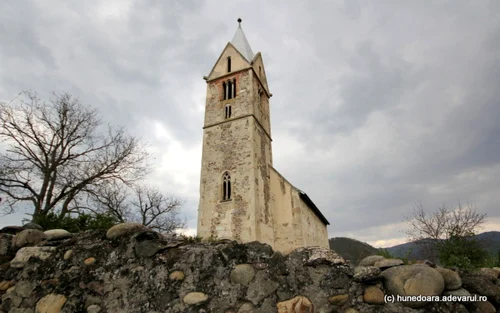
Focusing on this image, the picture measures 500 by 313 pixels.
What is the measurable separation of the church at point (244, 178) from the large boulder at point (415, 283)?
12389 mm

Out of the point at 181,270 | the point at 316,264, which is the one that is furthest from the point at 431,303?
the point at 181,270

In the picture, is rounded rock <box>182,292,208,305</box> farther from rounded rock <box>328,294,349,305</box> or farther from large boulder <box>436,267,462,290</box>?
large boulder <box>436,267,462,290</box>

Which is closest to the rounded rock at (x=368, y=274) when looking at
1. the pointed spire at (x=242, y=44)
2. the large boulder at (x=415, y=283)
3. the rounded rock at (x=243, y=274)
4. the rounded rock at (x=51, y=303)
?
the large boulder at (x=415, y=283)

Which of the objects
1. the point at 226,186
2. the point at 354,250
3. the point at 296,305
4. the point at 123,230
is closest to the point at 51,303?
the point at 123,230

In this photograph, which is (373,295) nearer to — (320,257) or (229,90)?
(320,257)

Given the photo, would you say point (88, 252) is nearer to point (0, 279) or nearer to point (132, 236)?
point (132, 236)

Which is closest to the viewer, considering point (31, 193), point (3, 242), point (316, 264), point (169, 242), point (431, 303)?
point (431, 303)

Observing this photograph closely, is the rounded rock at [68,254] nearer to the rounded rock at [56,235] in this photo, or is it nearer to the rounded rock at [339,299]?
the rounded rock at [56,235]

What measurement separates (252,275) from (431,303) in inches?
65.9

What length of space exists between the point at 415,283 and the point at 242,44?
23.7 metres

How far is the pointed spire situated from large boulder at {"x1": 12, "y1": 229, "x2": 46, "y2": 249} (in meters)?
19.6

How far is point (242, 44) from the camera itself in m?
23.5

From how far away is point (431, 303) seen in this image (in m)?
2.43

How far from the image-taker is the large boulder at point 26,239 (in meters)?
3.82
